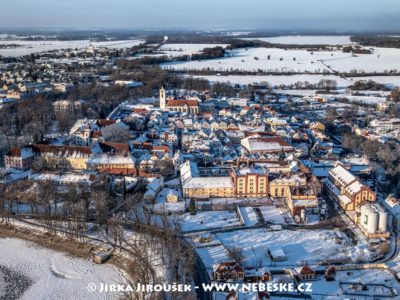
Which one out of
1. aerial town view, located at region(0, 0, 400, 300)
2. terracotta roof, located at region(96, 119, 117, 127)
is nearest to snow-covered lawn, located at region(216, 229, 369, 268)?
aerial town view, located at region(0, 0, 400, 300)

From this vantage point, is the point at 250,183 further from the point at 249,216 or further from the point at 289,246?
the point at 289,246

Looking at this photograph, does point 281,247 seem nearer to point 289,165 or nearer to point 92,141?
point 289,165

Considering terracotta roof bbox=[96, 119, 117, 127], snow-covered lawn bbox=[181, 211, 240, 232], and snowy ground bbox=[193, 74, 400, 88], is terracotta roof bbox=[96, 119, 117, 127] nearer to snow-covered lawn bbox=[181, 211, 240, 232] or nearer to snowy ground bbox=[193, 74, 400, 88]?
snow-covered lawn bbox=[181, 211, 240, 232]

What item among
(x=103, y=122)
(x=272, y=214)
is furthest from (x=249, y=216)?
(x=103, y=122)

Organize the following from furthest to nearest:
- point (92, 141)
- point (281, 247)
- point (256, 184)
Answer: point (92, 141)
point (256, 184)
point (281, 247)

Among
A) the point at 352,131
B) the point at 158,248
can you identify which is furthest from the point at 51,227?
the point at 352,131

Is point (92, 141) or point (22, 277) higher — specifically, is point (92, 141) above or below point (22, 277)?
above
